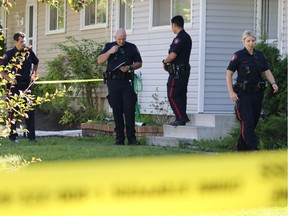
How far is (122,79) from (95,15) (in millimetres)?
7437

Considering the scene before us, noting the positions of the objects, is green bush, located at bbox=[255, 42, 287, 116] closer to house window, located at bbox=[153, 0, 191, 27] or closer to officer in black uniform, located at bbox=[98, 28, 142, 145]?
officer in black uniform, located at bbox=[98, 28, 142, 145]

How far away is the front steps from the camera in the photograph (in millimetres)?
12758

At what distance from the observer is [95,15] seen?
19.3 meters

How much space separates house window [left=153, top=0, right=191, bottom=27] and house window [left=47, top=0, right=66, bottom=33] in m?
5.79

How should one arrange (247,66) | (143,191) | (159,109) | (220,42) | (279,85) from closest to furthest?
(143,191) < (247,66) < (279,85) < (220,42) < (159,109)

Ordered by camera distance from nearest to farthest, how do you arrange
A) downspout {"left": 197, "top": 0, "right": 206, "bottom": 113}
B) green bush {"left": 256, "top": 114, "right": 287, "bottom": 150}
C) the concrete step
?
green bush {"left": 256, "top": 114, "right": 287, "bottom": 150} → the concrete step → downspout {"left": 197, "top": 0, "right": 206, "bottom": 113}

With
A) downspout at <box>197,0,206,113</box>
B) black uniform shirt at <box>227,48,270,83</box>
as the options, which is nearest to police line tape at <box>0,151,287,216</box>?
black uniform shirt at <box>227,48,270,83</box>

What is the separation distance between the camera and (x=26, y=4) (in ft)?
79.5

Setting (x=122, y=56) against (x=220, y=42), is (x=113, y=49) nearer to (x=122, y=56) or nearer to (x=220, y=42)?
(x=122, y=56)

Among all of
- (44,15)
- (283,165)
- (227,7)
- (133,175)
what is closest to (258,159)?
(283,165)

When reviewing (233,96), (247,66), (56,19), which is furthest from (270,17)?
(56,19)

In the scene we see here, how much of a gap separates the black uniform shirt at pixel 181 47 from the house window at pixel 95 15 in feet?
20.0

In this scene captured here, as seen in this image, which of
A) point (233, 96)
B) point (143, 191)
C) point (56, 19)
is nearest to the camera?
point (143, 191)

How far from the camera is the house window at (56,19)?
2125 cm
